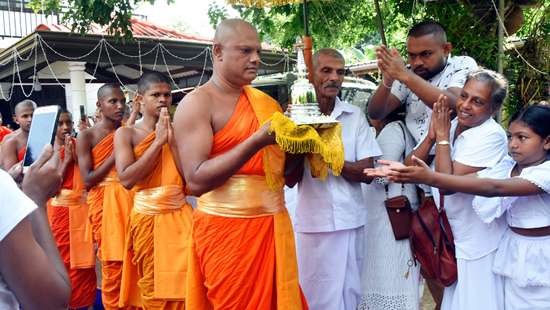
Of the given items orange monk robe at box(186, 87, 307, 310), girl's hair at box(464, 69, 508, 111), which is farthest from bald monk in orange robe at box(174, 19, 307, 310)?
girl's hair at box(464, 69, 508, 111)

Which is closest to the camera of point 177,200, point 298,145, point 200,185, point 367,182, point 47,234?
point 47,234

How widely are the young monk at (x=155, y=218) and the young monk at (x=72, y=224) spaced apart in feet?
3.19

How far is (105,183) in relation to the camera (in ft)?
14.9

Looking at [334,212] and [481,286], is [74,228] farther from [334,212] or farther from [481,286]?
[481,286]

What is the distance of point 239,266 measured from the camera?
9.07 ft

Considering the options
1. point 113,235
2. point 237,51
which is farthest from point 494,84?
point 113,235

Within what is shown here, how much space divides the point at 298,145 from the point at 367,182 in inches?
43.8

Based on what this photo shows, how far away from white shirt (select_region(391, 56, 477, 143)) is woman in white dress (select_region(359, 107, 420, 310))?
8cm

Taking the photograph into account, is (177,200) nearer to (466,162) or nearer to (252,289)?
(252,289)

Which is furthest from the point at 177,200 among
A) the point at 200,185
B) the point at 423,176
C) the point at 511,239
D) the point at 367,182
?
the point at 511,239

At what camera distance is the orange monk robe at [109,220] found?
14.1ft

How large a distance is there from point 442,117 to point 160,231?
86.6 inches

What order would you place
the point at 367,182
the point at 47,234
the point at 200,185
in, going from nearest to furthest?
the point at 47,234
the point at 200,185
the point at 367,182

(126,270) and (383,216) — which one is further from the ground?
(383,216)
